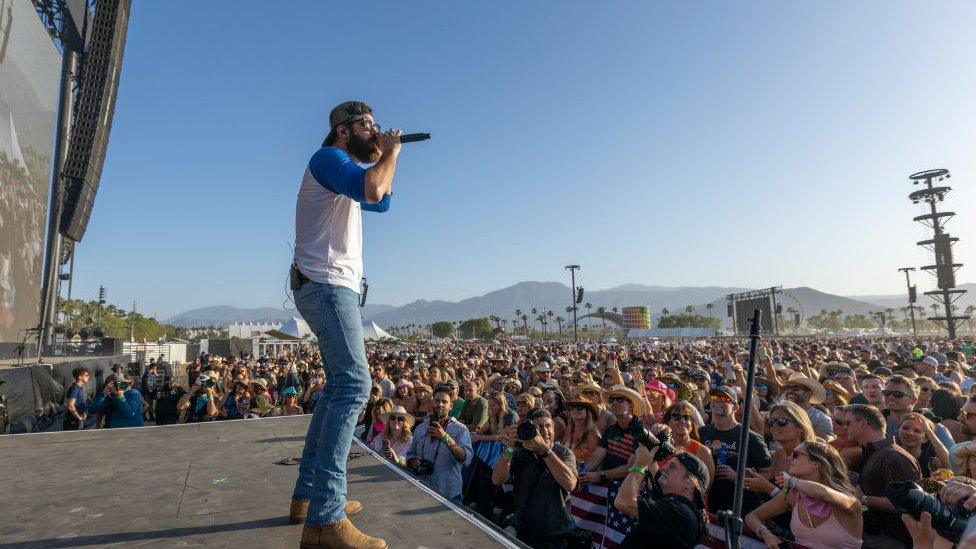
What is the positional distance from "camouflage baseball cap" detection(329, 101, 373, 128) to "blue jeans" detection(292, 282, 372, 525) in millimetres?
790

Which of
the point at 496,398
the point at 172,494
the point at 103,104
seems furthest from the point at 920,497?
the point at 103,104

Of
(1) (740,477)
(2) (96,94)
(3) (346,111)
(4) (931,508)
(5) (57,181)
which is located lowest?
(1) (740,477)

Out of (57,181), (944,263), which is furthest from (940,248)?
(57,181)

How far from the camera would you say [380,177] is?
81.6 inches

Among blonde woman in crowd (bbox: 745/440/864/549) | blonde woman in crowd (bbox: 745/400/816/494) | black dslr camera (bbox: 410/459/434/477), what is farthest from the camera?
black dslr camera (bbox: 410/459/434/477)

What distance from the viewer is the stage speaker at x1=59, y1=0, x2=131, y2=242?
33.0 meters

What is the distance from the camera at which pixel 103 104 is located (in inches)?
1339

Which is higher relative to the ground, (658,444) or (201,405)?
(658,444)

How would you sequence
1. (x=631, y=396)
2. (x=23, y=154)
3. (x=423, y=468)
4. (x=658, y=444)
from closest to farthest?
1. (x=658, y=444)
2. (x=423, y=468)
3. (x=631, y=396)
4. (x=23, y=154)

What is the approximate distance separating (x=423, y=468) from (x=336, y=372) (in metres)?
3.17

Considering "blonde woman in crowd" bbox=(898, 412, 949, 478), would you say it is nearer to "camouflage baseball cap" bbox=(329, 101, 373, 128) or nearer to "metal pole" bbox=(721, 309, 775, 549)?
"metal pole" bbox=(721, 309, 775, 549)

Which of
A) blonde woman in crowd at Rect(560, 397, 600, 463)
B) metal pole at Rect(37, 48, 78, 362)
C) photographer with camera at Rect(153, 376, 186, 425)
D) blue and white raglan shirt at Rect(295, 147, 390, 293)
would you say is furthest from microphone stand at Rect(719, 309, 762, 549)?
metal pole at Rect(37, 48, 78, 362)

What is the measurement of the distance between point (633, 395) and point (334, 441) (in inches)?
155

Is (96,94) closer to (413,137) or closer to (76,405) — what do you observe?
(76,405)
